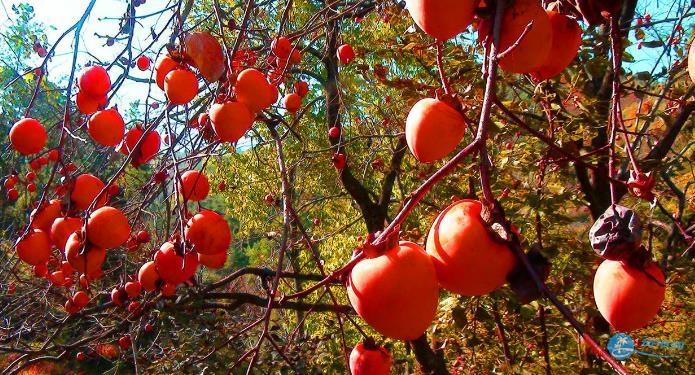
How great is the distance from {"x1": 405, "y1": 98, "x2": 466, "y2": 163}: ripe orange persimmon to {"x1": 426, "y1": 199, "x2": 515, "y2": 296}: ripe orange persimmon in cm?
14

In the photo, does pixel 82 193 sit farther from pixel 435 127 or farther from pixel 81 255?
pixel 435 127

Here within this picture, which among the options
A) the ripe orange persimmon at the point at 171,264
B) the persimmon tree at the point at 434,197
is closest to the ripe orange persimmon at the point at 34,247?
the persimmon tree at the point at 434,197

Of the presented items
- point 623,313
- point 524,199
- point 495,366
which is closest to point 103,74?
point 623,313

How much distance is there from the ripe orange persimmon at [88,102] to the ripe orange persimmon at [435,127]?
101cm

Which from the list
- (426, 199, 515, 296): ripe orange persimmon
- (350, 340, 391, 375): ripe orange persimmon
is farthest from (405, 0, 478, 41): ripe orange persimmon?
(350, 340, 391, 375): ripe orange persimmon

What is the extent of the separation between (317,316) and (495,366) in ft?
15.5

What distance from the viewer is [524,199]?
216 centimetres

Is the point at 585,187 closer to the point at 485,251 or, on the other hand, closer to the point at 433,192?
the point at 433,192

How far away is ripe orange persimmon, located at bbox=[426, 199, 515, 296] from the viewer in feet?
1.91

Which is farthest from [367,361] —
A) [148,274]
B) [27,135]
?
[27,135]

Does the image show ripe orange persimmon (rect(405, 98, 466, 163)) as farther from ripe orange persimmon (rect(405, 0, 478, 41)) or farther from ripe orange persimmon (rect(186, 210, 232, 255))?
ripe orange persimmon (rect(186, 210, 232, 255))

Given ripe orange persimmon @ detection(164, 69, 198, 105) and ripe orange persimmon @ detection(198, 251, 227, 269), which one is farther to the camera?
ripe orange persimmon @ detection(198, 251, 227, 269)

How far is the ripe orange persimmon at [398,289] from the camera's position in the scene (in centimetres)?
58

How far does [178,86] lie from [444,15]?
0.79 metres
